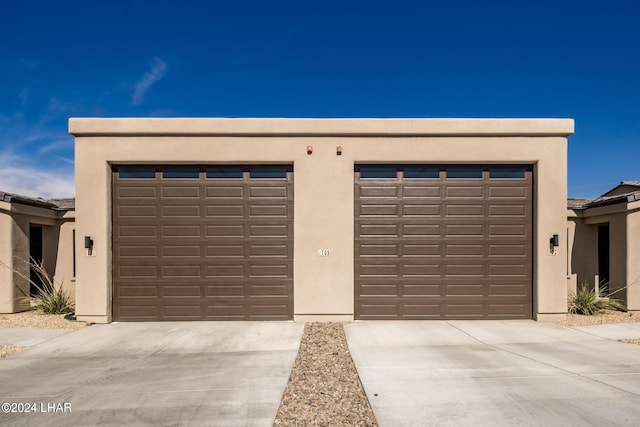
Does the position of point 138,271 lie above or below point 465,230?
below

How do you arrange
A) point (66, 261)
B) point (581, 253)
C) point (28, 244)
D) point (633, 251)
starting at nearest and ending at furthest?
point (633, 251), point (28, 244), point (581, 253), point (66, 261)

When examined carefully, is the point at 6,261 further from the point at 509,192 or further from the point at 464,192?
the point at 509,192

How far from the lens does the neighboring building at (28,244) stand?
27.4 feet

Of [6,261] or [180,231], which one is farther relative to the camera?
[6,261]

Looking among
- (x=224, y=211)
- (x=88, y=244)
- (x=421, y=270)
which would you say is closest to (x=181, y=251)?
(x=224, y=211)

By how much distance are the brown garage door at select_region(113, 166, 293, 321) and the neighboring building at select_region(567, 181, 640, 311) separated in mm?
7916

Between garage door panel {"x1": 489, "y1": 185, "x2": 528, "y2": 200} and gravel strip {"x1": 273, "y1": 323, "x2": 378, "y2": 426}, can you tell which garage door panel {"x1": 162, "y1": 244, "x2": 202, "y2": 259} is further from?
garage door panel {"x1": 489, "y1": 185, "x2": 528, "y2": 200}

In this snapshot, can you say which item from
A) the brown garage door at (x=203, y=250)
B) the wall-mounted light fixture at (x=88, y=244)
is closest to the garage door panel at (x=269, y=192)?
the brown garage door at (x=203, y=250)

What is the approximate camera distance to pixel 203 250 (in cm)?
775

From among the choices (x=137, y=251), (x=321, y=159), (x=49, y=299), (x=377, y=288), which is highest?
(x=321, y=159)

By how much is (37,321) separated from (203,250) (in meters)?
4.10

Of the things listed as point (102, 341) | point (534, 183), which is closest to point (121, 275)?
point (102, 341)

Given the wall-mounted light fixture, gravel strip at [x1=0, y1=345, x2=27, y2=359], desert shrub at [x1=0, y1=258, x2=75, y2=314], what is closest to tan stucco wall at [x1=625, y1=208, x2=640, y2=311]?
the wall-mounted light fixture

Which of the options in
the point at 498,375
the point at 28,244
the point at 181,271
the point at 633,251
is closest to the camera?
the point at 498,375
